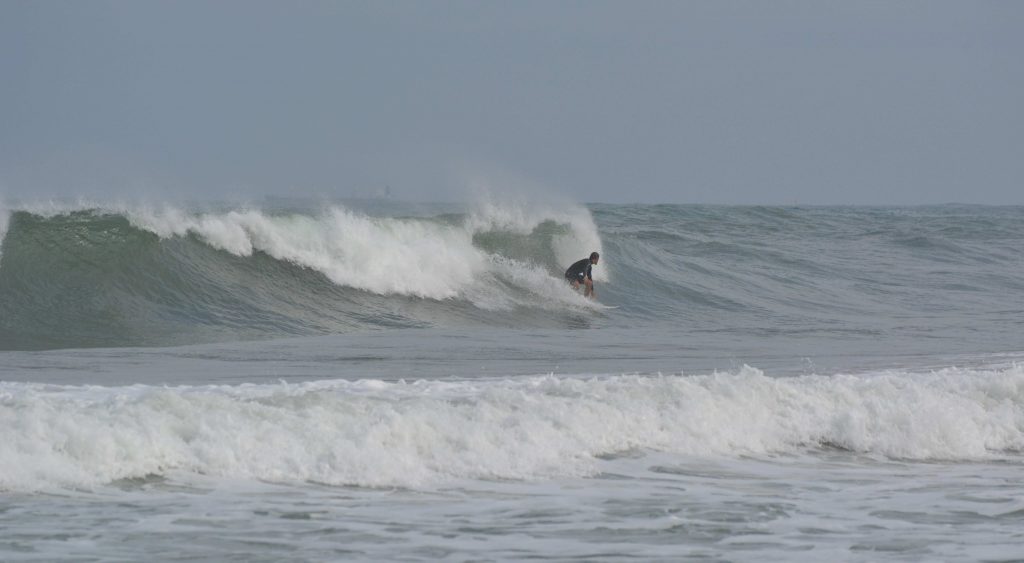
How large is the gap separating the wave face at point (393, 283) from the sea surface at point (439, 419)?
0.08 meters

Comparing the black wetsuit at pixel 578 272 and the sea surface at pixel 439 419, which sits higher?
the black wetsuit at pixel 578 272

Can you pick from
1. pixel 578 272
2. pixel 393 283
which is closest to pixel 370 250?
pixel 393 283

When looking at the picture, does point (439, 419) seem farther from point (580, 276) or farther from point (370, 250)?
point (580, 276)

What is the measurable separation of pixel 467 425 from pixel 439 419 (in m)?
0.19

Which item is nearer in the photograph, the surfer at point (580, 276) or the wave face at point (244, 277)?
the wave face at point (244, 277)

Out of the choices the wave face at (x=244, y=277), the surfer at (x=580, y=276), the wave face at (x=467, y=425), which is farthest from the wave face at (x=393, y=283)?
the wave face at (x=467, y=425)

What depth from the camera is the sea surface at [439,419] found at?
604 centimetres

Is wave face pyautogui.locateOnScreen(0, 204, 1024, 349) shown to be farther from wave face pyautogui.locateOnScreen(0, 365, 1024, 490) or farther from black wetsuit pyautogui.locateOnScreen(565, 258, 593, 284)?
wave face pyautogui.locateOnScreen(0, 365, 1024, 490)

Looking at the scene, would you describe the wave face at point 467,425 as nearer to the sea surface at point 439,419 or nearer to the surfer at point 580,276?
the sea surface at point 439,419

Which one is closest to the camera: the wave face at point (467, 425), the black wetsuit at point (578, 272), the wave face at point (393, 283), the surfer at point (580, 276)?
the wave face at point (467, 425)

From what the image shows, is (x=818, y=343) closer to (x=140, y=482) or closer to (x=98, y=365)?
(x=98, y=365)

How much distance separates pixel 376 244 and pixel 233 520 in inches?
589

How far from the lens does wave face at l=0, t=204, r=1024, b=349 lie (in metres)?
15.9

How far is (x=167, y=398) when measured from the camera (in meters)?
7.77
